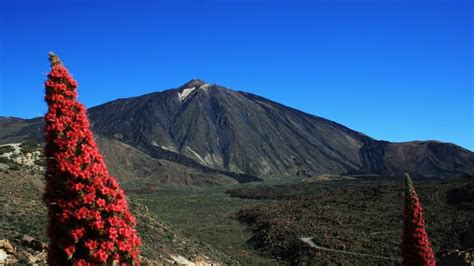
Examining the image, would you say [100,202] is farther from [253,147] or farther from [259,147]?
[259,147]

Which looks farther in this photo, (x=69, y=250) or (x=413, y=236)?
(x=413, y=236)

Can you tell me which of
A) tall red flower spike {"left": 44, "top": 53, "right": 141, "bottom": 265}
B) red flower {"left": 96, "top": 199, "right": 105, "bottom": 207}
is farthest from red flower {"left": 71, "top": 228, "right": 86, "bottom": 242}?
red flower {"left": 96, "top": 199, "right": 105, "bottom": 207}

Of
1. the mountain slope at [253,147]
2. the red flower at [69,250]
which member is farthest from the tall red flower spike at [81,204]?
the mountain slope at [253,147]

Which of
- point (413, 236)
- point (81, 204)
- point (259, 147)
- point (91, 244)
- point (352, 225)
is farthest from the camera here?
point (259, 147)

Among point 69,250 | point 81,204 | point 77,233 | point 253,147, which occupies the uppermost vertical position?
point 253,147

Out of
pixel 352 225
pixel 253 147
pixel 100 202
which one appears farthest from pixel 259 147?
pixel 100 202

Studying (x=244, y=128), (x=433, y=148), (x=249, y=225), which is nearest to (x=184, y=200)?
(x=249, y=225)

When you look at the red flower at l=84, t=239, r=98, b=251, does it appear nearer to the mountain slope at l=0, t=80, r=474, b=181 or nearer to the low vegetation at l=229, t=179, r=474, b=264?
the low vegetation at l=229, t=179, r=474, b=264

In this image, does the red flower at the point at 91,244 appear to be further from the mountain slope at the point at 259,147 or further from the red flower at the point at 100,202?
the mountain slope at the point at 259,147
